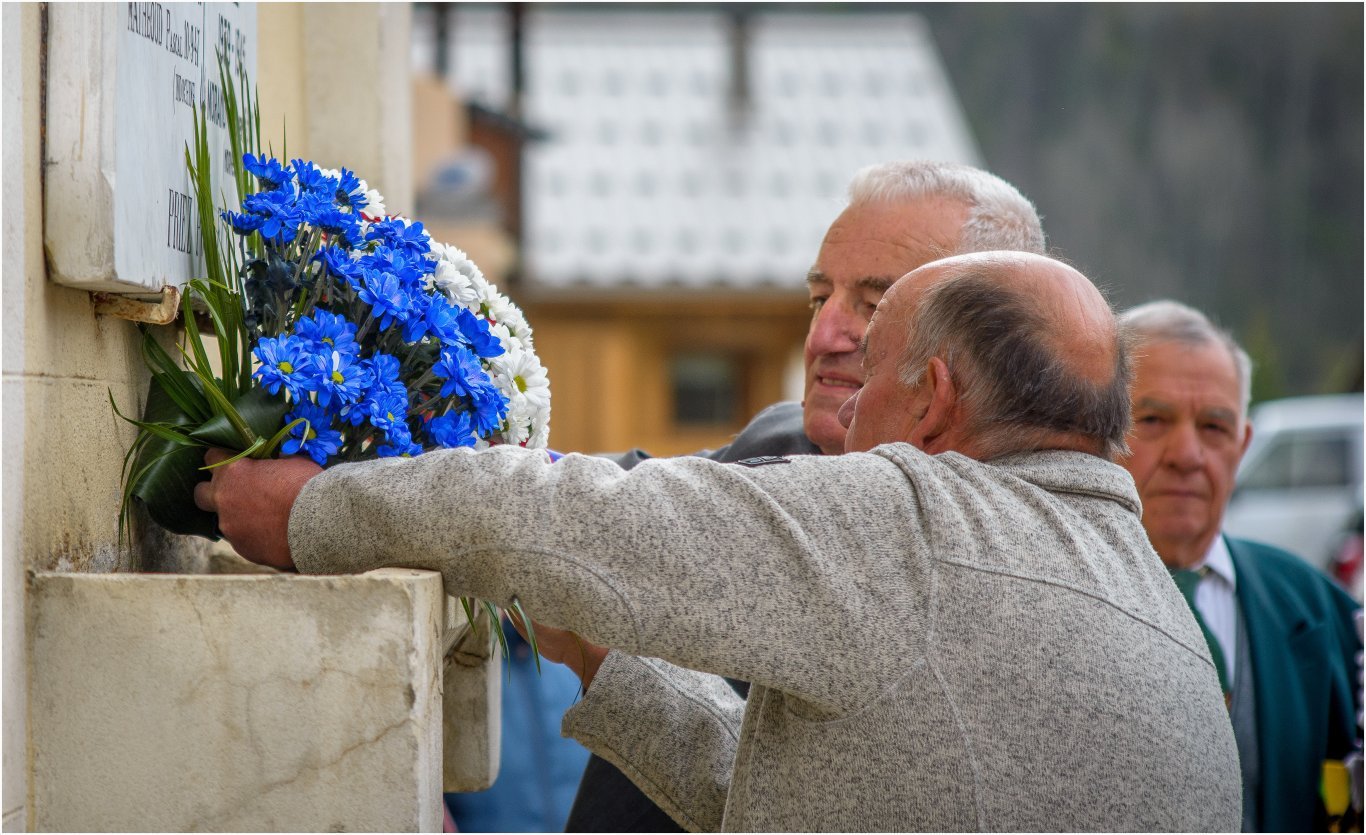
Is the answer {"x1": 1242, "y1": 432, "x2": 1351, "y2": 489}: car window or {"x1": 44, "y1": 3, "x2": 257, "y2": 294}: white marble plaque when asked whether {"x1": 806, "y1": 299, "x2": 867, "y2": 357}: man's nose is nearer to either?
{"x1": 44, "y1": 3, "x2": 257, "y2": 294}: white marble plaque

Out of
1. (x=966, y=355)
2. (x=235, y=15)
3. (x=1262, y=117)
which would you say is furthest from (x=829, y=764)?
(x=1262, y=117)

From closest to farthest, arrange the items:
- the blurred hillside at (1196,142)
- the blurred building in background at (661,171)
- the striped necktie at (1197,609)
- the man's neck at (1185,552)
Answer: the striped necktie at (1197,609)
the man's neck at (1185,552)
the blurred building in background at (661,171)
the blurred hillside at (1196,142)

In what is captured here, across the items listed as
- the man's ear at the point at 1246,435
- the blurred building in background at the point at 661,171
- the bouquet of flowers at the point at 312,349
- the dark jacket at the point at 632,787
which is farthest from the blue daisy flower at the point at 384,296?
the blurred building in background at the point at 661,171

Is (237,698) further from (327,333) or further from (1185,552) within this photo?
(1185,552)

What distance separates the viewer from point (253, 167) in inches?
64.0

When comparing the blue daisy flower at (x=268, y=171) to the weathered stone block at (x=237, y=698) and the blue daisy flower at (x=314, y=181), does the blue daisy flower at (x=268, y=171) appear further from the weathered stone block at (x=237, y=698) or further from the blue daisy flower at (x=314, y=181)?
the weathered stone block at (x=237, y=698)

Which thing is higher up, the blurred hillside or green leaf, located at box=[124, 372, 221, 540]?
the blurred hillside

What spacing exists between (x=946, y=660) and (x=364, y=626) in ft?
2.07

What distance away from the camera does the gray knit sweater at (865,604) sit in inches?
54.3

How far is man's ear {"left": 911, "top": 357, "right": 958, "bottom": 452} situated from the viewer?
5.07 feet

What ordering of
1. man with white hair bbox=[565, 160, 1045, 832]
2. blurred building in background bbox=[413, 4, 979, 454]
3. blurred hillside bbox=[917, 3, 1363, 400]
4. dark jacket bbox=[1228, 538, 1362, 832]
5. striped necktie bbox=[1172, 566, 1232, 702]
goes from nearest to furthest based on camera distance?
man with white hair bbox=[565, 160, 1045, 832]
dark jacket bbox=[1228, 538, 1362, 832]
striped necktie bbox=[1172, 566, 1232, 702]
blurred building in background bbox=[413, 4, 979, 454]
blurred hillside bbox=[917, 3, 1363, 400]

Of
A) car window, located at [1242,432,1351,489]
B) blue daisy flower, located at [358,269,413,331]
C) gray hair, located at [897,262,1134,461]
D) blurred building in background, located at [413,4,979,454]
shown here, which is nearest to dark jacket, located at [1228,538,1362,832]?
gray hair, located at [897,262,1134,461]

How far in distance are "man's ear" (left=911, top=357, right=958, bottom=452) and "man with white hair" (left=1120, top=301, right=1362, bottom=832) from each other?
1.26 meters

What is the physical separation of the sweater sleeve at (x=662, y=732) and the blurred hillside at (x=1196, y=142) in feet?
93.0
